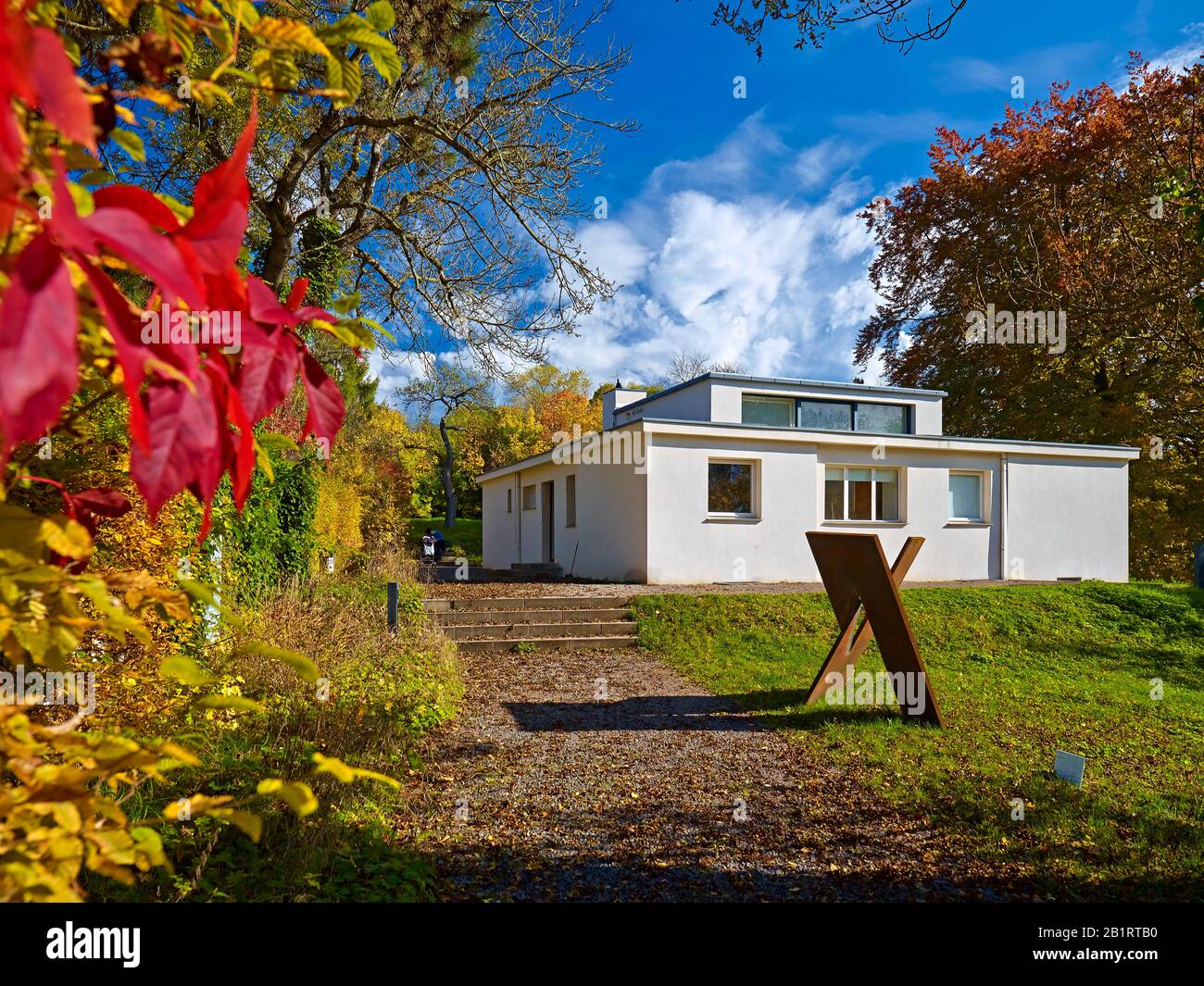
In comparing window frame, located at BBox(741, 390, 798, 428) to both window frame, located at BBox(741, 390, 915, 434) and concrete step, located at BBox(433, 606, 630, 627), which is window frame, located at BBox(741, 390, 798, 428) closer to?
Answer: window frame, located at BBox(741, 390, 915, 434)

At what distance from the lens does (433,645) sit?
8617 millimetres

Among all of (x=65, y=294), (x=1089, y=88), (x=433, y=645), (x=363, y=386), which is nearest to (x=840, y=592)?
(x=433, y=645)

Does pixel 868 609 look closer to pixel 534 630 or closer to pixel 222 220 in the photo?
pixel 534 630

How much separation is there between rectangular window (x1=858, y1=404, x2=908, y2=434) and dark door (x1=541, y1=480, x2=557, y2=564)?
28.7 ft

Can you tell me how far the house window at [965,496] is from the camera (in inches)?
718

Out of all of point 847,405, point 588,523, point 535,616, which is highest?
point 847,405

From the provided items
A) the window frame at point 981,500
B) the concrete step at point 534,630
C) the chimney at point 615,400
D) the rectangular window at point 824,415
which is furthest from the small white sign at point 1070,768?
the chimney at point 615,400

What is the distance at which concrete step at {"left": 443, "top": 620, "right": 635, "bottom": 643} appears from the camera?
10891 mm

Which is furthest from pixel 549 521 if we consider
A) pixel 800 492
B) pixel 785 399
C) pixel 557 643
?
pixel 557 643

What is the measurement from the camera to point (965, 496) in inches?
724

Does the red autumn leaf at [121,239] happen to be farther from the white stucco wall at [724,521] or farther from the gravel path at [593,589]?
the white stucco wall at [724,521]

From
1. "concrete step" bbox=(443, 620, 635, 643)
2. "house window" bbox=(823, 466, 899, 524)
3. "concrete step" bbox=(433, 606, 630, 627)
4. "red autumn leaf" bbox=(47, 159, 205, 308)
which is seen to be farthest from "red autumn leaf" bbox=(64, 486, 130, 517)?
"house window" bbox=(823, 466, 899, 524)

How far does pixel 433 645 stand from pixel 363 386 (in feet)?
85.5

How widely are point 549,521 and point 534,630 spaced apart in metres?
9.17
